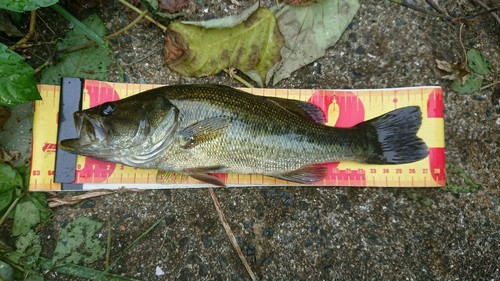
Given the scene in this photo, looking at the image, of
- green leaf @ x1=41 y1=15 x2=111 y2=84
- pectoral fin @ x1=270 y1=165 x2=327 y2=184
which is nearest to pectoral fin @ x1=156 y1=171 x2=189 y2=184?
pectoral fin @ x1=270 y1=165 x2=327 y2=184

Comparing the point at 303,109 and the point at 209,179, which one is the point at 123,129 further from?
the point at 303,109

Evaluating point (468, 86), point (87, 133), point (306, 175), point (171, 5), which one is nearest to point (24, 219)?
point (87, 133)

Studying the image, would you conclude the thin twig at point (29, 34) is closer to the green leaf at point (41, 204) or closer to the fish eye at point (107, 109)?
the fish eye at point (107, 109)

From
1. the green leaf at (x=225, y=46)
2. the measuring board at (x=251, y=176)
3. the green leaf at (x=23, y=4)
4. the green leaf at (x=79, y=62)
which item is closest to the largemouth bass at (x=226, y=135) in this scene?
the measuring board at (x=251, y=176)

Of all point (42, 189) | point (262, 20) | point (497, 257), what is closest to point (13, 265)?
point (42, 189)

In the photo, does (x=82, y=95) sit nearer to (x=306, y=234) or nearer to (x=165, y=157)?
(x=165, y=157)

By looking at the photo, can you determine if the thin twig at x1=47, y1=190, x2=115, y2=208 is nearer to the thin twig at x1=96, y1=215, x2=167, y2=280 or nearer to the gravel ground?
the gravel ground
